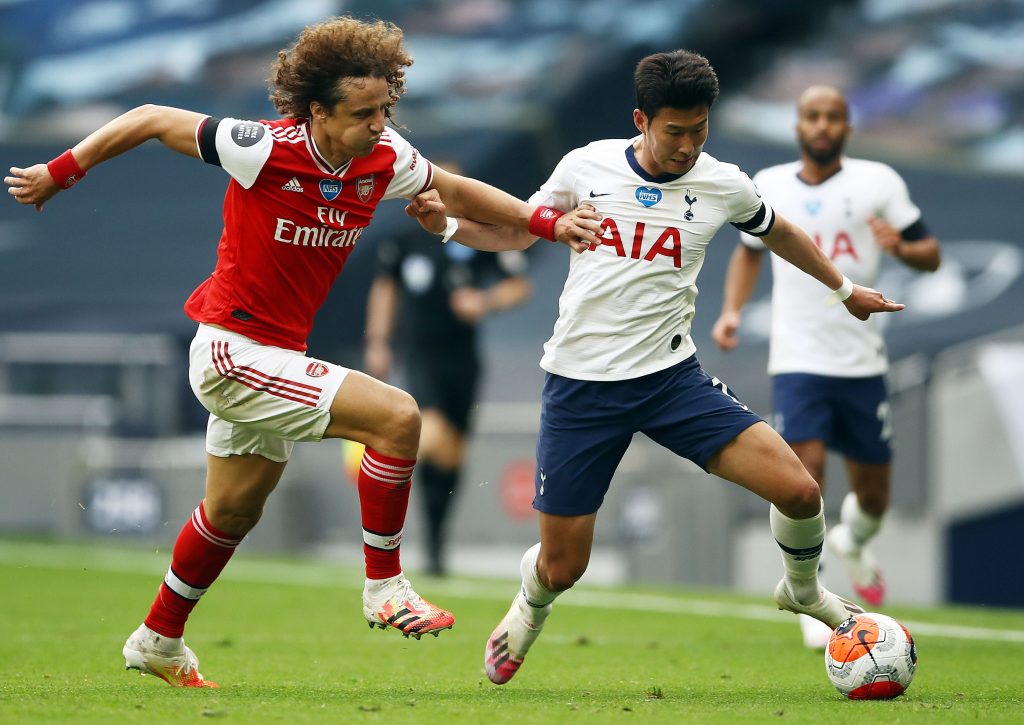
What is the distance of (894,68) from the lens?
22.3 meters

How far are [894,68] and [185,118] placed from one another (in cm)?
1858

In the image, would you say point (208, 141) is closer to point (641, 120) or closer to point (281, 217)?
point (281, 217)

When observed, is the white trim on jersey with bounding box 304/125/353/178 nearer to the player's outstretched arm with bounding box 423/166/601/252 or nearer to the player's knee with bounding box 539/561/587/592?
the player's outstretched arm with bounding box 423/166/601/252

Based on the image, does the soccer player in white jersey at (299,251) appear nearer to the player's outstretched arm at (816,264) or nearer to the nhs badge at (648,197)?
the nhs badge at (648,197)

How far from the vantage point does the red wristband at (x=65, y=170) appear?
5.04 metres

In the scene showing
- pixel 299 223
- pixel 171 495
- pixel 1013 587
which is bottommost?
pixel 171 495

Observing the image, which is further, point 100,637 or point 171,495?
point 171,495

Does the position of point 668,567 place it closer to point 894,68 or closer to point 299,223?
point 299,223

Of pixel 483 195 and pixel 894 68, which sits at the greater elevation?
pixel 894 68

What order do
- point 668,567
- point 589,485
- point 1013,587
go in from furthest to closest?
1. point 668,567
2. point 1013,587
3. point 589,485

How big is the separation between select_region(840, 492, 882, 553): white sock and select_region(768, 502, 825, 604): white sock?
7.14 ft

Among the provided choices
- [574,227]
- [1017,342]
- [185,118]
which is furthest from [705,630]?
[1017,342]

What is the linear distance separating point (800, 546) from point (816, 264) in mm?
991

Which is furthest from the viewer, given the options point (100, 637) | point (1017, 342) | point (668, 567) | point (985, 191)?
point (985, 191)
